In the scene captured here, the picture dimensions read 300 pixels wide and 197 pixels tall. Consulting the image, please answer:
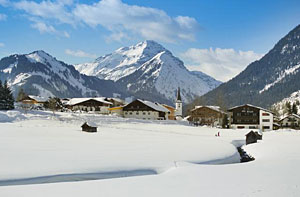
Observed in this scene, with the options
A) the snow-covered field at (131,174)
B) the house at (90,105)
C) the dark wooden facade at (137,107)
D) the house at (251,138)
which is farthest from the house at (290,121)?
the snow-covered field at (131,174)

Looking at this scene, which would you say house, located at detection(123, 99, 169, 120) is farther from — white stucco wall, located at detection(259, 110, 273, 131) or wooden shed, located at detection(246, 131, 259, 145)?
wooden shed, located at detection(246, 131, 259, 145)

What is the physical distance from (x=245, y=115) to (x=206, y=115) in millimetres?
11298

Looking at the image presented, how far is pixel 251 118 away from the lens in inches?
3233

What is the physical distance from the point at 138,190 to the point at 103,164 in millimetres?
5396

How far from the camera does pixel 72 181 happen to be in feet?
52.0

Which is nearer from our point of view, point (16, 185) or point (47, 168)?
point (16, 185)

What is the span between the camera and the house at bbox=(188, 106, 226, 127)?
84.2 meters

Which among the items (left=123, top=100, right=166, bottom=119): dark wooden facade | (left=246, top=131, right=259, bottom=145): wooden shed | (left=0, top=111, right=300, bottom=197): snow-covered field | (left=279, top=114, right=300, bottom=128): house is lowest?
(left=0, top=111, right=300, bottom=197): snow-covered field

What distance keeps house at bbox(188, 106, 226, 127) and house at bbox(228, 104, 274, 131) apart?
12.5 ft

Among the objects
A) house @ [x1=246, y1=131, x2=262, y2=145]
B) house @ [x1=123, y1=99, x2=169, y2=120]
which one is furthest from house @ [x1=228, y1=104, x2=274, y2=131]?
house @ [x1=246, y1=131, x2=262, y2=145]

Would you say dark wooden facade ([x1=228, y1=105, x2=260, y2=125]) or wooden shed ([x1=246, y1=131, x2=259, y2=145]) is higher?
dark wooden facade ([x1=228, y1=105, x2=260, y2=125])

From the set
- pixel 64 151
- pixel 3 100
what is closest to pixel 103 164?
pixel 64 151

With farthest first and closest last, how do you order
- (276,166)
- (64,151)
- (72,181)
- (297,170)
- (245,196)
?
1. (64,151)
2. (276,166)
3. (297,170)
4. (72,181)
5. (245,196)

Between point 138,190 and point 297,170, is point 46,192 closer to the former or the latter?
point 138,190
